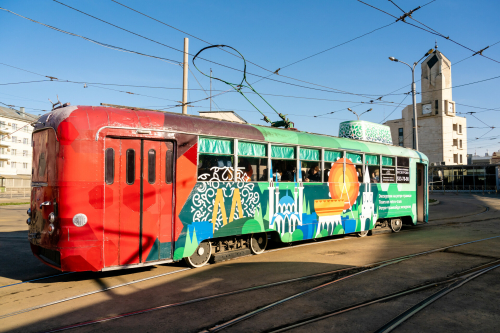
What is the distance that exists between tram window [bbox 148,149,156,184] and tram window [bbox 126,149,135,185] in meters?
0.30

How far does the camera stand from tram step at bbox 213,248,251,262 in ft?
26.7

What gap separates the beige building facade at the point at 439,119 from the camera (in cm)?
5909

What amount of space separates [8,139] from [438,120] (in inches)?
2892

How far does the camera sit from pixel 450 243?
10461mm

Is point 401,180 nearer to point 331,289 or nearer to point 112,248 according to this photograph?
point 331,289

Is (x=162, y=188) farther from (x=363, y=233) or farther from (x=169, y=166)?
(x=363, y=233)

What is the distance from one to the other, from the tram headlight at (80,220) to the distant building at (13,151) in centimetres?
6633

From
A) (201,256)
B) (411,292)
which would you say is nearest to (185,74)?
(201,256)

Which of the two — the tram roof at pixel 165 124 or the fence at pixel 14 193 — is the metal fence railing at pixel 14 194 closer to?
the fence at pixel 14 193

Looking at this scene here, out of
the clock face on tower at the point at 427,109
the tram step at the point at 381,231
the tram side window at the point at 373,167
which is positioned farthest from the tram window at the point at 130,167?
the clock face on tower at the point at 427,109

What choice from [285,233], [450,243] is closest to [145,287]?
[285,233]

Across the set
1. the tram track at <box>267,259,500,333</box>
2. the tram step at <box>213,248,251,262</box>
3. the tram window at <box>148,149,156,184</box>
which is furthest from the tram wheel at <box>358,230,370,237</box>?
the tram window at <box>148,149,156,184</box>

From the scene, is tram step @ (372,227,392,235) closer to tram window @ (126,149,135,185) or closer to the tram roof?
the tram roof

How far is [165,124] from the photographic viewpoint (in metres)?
7.27
